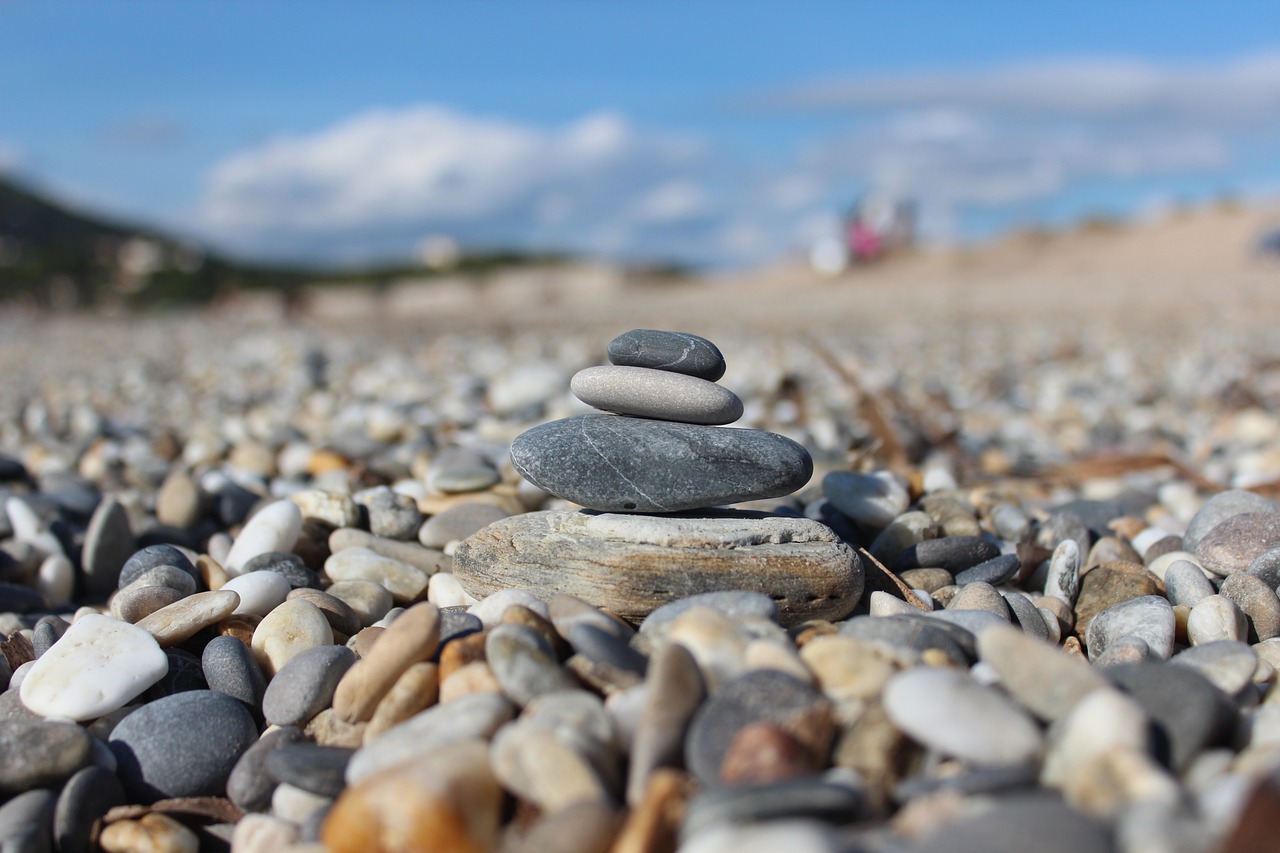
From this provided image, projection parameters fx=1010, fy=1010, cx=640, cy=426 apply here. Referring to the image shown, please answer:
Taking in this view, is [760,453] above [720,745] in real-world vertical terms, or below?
above

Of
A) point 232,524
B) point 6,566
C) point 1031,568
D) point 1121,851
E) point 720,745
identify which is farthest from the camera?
point 232,524

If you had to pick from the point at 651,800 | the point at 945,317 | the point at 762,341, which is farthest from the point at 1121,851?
the point at 945,317

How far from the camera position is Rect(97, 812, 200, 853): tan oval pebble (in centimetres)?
194

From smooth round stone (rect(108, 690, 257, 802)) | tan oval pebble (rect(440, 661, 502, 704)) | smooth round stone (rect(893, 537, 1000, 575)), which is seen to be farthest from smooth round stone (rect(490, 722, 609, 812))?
smooth round stone (rect(893, 537, 1000, 575))

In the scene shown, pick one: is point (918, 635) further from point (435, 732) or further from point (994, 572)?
point (435, 732)

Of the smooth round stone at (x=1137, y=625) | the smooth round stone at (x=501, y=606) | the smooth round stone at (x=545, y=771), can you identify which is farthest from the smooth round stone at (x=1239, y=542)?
the smooth round stone at (x=545, y=771)

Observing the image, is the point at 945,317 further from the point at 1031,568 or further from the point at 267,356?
the point at 1031,568

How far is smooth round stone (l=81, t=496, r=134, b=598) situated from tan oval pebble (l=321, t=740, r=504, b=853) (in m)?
2.01

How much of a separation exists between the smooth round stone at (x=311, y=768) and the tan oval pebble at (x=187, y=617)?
60 cm

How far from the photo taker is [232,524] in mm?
3793

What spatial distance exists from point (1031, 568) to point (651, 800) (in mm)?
1836

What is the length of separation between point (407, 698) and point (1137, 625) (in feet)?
5.57

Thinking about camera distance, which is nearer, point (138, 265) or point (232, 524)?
point (232, 524)

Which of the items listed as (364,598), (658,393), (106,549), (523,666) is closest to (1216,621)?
(658,393)
